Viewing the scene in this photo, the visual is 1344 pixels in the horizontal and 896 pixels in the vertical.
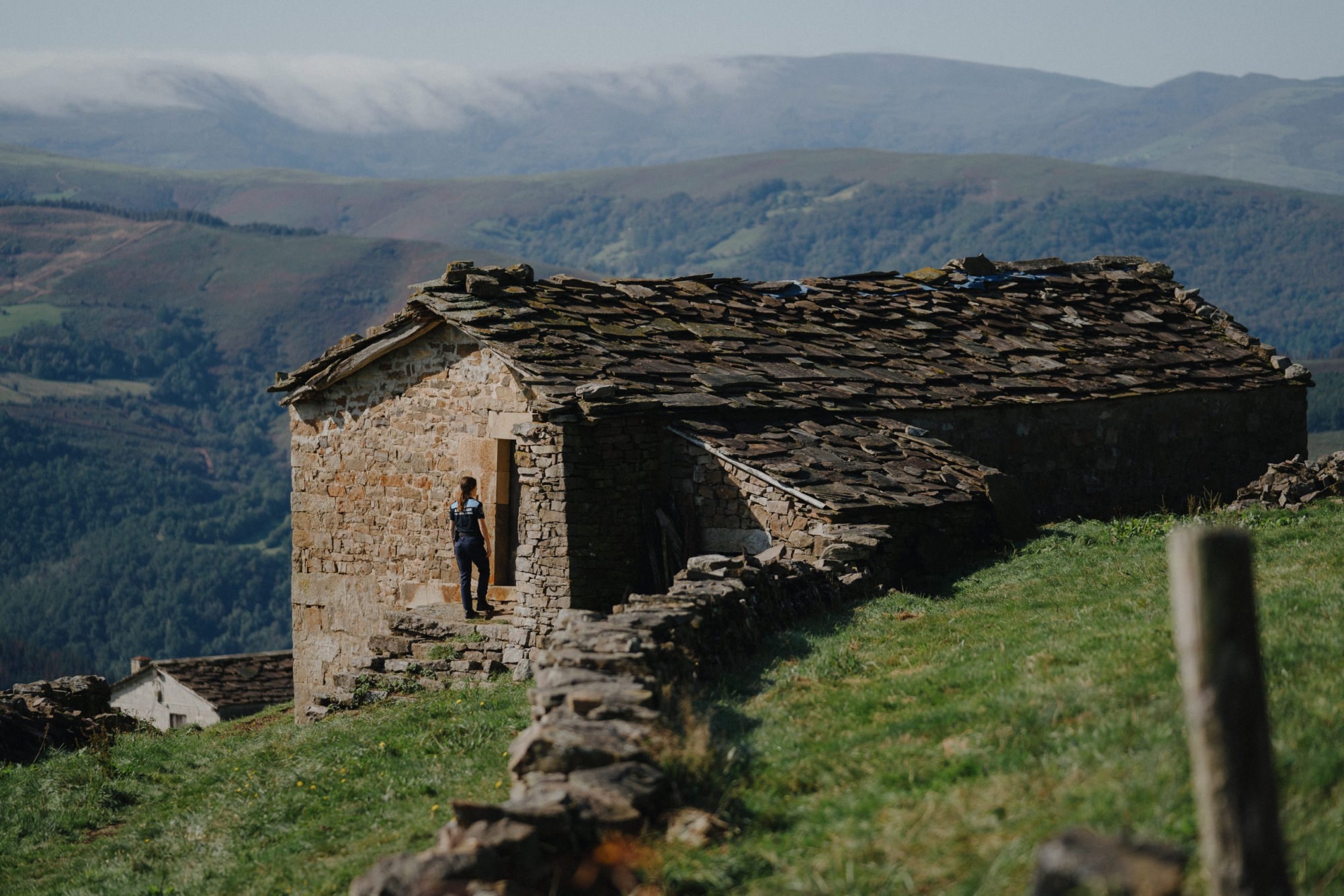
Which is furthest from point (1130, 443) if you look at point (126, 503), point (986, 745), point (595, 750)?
point (126, 503)

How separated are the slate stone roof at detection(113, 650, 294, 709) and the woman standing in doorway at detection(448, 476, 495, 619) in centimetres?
2154

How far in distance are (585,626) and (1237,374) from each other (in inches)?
594

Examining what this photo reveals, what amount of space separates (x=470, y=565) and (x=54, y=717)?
4918 millimetres

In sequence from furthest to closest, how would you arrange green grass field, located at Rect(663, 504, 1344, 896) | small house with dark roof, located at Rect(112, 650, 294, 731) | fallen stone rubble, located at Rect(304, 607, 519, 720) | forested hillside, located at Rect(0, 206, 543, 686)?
1. forested hillside, located at Rect(0, 206, 543, 686)
2. small house with dark roof, located at Rect(112, 650, 294, 731)
3. fallen stone rubble, located at Rect(304, 607, 519, 720)
4. green grass field, located at Rect(663, 504, 1344, 896)

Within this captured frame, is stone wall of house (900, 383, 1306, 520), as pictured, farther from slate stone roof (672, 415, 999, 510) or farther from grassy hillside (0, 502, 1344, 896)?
grassy hillside (0, 502, 1344, 896)

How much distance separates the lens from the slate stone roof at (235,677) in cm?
3488

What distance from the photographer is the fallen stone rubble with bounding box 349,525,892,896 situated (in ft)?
17.0

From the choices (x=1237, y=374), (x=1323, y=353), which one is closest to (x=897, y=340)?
(x=1237, y=374)

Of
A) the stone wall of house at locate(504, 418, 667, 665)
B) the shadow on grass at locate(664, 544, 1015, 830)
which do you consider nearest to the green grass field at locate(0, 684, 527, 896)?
the shadow on grass at locate(664, 544, 1015, 830)

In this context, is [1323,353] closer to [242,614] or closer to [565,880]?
[242,614]

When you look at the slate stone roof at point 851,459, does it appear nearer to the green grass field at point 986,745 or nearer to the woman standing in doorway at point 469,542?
the woman standing in doorway at point 469,542

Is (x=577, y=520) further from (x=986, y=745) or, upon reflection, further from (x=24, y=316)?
(x=24, y=316)

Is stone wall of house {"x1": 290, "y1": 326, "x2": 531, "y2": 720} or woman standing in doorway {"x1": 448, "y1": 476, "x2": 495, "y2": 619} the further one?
stone wall of house {"x1": 290, "y1": 326, "x2": 531, "y2": 720}

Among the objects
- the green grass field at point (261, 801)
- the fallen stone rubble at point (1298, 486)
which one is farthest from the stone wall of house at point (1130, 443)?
the green grass field at point (261, 801)
